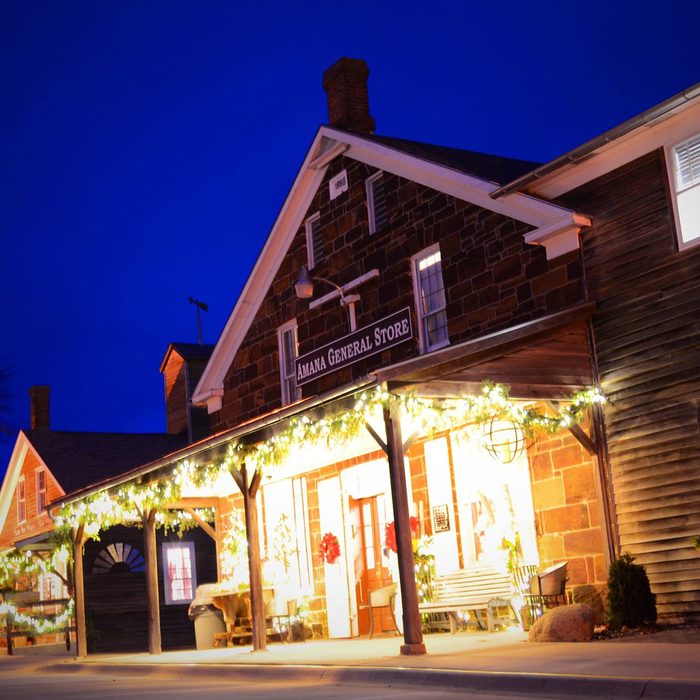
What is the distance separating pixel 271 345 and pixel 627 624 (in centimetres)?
1039

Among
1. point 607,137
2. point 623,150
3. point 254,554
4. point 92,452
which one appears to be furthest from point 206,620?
point 92,452

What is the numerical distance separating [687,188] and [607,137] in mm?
1086

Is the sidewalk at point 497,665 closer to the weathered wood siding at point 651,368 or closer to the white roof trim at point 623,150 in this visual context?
the weathered wood siding at point 651,368

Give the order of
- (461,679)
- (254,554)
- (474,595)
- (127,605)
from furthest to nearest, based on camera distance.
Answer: (127,605)
(254,554)
(474,595)
(461,679)

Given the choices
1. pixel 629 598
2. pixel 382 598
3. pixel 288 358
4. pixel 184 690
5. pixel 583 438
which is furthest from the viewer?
pixel 288 358

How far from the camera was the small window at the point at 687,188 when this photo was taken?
489 inches

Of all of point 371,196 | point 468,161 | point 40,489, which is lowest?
point 40,489

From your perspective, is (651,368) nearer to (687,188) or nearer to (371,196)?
(687,188)

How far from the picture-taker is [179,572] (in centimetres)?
2986

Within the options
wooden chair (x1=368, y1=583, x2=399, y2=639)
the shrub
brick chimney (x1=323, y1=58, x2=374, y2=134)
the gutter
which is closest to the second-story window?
brick chimney (x1=323, y1=58, x2=374, y2=134)

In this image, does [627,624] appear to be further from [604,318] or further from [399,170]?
[399,170]

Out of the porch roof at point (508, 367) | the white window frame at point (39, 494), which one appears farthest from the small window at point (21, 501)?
the porch roof at point (508, 367)

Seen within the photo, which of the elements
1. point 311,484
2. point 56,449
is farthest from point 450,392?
point 56,449

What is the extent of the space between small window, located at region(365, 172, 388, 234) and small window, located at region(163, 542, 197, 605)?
14592 millimetres
